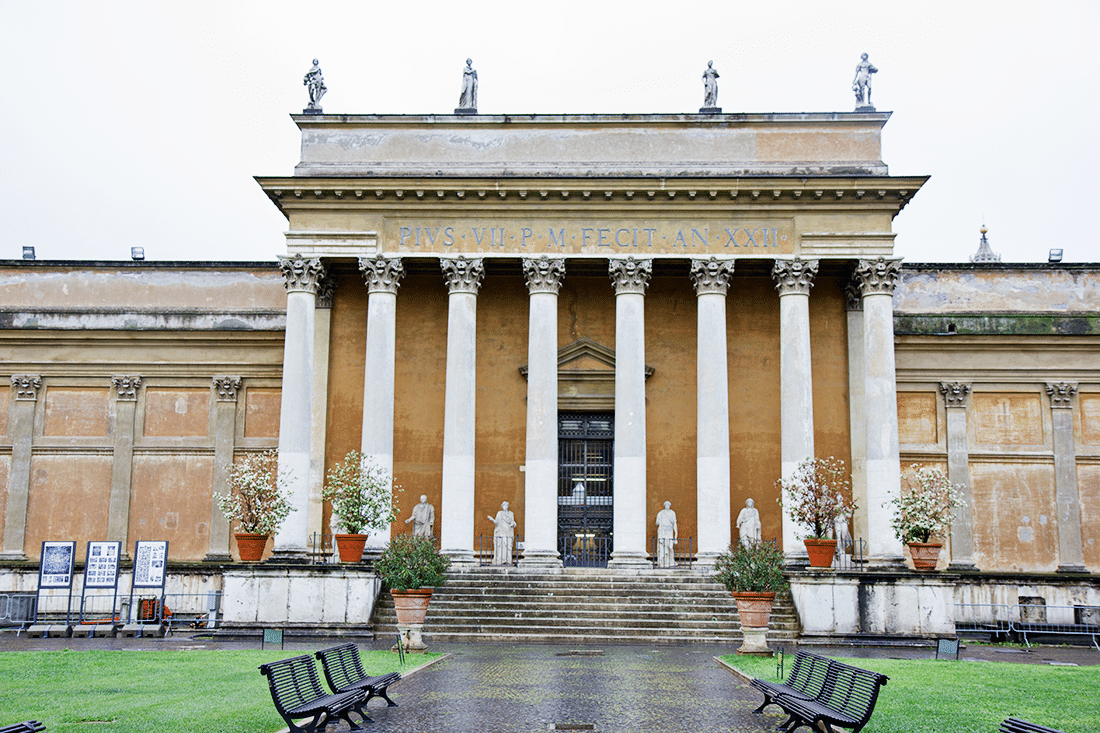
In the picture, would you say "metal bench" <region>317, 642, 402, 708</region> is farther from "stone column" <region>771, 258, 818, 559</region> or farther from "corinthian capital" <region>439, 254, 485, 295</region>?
"corinthian capital" <region>439, 254, 485, 295</region>

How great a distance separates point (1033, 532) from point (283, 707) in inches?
996

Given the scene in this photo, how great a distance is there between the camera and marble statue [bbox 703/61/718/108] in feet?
92.1

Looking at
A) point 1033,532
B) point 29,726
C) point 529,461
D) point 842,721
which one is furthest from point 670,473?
point 29,726

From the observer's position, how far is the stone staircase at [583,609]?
71.0 feet

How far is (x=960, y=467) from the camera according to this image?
2934 centimetres

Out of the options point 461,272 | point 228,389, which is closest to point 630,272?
point 461,272

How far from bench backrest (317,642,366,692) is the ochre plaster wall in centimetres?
2053

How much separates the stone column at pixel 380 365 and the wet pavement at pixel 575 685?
5430mm

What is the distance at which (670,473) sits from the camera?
28.3m

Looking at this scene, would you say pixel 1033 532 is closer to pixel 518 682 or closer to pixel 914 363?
pixel 914 363

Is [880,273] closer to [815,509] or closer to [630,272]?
[630,272]

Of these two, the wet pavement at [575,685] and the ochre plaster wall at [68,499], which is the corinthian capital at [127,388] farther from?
the wet pavement at [575,685]

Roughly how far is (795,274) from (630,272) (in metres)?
4.25

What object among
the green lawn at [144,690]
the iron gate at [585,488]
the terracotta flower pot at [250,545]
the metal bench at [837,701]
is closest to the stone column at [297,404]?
the terracotta flower pot at [250,545]
